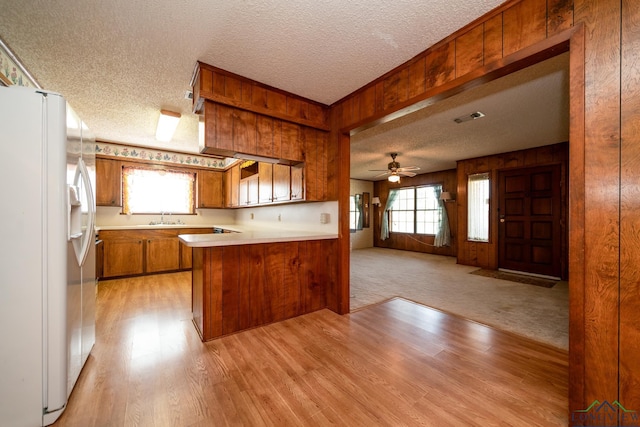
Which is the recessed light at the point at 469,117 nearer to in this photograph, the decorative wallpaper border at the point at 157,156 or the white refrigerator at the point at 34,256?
the white refrigerator at the point at 34,256

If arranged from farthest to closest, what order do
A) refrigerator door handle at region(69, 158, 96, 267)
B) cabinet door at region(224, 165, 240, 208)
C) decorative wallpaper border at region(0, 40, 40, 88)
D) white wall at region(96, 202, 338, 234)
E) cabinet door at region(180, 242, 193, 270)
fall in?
cabinet door at region(224, 165, 240, 208), cabinet door at region(180, 242, 193, 270), white wall at region(96, 202, 338, 234), decorative wallpaper border at region(0, 40, 40, 88), refrigerator door handle at region(69, 158, 96, 267)

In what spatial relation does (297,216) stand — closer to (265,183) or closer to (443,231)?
(265,183)

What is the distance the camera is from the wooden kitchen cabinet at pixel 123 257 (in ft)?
13.9

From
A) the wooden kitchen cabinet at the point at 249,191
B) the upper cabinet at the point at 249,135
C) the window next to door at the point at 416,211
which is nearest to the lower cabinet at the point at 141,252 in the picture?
the wooden kitchen cabinet at the point at 249,191

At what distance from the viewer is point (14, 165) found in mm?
1305

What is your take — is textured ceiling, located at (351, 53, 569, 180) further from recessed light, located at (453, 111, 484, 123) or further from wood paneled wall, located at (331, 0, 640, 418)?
wood paneled wall, located at (331, 0, 640, 418)

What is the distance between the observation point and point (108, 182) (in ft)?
14.9

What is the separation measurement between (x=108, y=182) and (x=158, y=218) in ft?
3.53

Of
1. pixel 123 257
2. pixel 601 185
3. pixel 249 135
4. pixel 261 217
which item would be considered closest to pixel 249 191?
pixel 261 217

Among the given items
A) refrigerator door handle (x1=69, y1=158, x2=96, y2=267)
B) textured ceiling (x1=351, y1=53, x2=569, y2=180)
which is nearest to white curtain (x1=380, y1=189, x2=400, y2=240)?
textured ceiling (x1=351, y1=53, x2=569, y2=180)

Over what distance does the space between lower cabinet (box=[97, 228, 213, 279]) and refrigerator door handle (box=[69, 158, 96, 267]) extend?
303 centimetres

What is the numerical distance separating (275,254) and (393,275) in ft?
9.63

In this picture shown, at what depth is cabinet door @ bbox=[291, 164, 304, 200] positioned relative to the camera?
2.94 m

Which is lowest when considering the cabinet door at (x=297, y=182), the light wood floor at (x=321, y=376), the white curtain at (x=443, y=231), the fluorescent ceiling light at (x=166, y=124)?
the light wood floor at (x=321, y=376)
